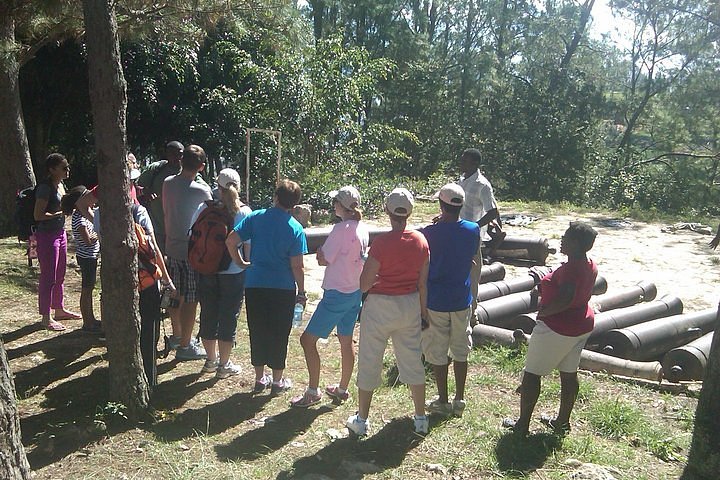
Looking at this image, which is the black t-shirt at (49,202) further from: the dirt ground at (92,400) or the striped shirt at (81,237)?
the dirt ground at (92,400)

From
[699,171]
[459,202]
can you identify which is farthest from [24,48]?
[699,171]

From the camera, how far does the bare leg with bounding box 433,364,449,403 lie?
4.76m

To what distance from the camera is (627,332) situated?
254 inches

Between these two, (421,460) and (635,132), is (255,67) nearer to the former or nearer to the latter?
(421,460)

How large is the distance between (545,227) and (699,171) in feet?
44.1

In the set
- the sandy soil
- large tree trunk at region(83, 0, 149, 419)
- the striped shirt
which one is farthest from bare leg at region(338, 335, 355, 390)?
the sandy soil

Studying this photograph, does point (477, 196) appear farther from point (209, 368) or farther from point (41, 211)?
point (41, 211)

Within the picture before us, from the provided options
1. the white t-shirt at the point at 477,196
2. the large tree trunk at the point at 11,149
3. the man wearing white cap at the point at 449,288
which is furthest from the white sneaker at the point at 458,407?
the large tree trunk at the point at 11,149

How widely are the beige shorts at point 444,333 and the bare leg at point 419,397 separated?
1.40 ft

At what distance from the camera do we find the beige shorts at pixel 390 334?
4258 millimetres

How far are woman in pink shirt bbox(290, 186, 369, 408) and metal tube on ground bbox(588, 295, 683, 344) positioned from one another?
10.3 feet

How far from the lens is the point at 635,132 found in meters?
32.7

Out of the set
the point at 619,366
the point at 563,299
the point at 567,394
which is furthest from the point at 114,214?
the point at 619,366

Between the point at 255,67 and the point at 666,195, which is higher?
the point at 255,67
